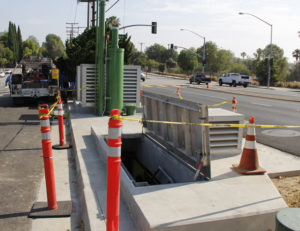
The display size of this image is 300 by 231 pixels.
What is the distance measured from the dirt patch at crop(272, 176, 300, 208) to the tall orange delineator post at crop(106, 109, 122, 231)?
2292 mm

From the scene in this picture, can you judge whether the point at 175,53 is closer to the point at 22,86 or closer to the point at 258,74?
the point at 258,74

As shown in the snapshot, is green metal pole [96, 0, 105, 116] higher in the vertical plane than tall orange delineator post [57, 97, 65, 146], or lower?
higher

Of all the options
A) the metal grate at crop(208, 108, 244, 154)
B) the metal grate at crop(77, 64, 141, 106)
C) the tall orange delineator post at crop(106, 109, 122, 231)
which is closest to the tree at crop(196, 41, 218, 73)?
the metal grate at crop(77, 64, 141, 106)

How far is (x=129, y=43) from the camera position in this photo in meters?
21.2

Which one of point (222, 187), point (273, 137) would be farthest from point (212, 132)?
point (273, 137)

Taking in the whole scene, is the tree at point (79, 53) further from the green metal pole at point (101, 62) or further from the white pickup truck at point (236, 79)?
the white pickup truck at point (236, 79)

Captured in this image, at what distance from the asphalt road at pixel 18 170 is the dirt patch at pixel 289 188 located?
3.26 m

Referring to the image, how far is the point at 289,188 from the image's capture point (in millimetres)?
4742

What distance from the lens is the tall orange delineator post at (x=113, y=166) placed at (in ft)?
10.2

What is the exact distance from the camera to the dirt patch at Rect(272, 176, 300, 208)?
4.34 m

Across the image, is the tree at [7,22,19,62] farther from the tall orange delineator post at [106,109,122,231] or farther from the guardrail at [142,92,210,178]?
the tall orange delineator post at [106,109,122,231]

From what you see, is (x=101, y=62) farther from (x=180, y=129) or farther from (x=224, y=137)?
(x=224, y=137)

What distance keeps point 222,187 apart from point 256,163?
0.90 meters

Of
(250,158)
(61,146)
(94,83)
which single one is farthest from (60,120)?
(250,158)
